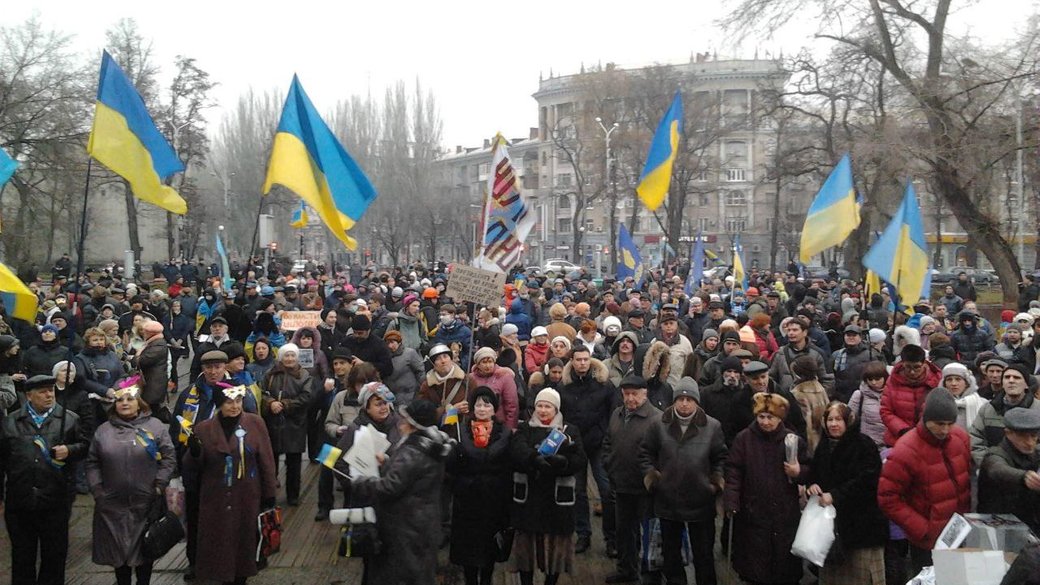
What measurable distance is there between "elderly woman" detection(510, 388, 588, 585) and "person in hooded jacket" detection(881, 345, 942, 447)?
2449 mm

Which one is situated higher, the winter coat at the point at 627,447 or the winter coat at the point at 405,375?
the winter coat at the point at 405,375

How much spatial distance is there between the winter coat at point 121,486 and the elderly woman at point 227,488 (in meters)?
0.28

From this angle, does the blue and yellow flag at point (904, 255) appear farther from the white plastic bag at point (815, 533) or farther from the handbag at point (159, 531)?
the handbag at point (159, 531)

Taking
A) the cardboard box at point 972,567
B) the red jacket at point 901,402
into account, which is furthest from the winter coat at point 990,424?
the cardboard box at point 972,567

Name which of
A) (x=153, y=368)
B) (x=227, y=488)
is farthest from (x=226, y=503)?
(x=153, y=368)

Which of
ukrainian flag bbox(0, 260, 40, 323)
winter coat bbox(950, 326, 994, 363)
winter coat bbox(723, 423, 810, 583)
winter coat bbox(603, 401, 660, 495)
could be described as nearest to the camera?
Result: winter coat bbox(723, 423, 810, 583)

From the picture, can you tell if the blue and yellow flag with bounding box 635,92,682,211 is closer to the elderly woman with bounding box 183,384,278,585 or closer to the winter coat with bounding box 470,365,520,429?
the winter coat with bounding box 470,365,520,429

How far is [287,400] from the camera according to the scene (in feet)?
28.6

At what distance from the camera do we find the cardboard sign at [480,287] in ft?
26.7

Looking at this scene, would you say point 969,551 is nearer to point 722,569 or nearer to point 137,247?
point 722,569

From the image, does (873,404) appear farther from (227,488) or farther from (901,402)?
(227,488)

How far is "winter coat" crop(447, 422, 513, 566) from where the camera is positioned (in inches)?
252

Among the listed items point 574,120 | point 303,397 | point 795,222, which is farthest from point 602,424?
point 795,222

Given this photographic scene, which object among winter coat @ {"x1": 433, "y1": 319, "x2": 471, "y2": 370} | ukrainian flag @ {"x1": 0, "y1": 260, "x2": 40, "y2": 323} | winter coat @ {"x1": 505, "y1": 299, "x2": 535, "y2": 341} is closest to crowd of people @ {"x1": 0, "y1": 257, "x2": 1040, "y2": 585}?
ukrainian flag @ {"x1": 0, "y1": 260, "x2": 40, "y2": 323}
